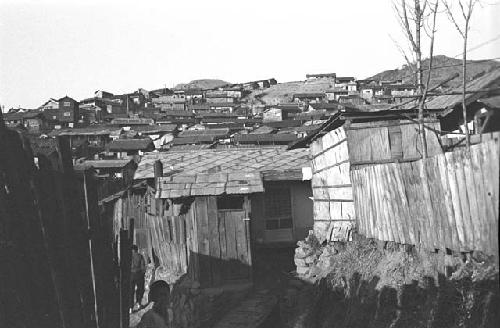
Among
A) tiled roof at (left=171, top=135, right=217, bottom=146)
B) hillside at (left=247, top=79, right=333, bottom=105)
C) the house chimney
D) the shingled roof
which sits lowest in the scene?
the shingled roof

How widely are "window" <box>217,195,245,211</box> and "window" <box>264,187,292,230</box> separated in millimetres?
1877

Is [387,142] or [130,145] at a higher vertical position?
[130,145]

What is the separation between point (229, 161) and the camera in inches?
831

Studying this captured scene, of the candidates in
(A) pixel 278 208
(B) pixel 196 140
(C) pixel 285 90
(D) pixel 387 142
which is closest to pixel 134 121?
(B) pixel 196 140

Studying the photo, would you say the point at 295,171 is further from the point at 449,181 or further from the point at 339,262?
the point at 449,181

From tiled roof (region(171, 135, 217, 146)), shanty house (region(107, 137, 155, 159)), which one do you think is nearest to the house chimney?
tiled roof (region(171, 135, 217, 146))

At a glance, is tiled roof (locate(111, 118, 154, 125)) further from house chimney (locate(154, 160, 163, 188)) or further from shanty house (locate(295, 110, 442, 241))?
shanty house (locate(295, 110, 442, 241))

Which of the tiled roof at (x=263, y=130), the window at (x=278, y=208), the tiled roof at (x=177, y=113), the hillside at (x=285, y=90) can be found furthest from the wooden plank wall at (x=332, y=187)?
the hillside at (x=285, y=90)

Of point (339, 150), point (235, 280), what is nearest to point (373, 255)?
point (339, 150)

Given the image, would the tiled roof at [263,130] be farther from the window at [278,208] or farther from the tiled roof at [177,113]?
the window at [278,208]

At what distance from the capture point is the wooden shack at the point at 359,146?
44.0 ft

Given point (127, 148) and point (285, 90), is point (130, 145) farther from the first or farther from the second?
point (285, 90)

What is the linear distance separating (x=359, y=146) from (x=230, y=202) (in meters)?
5.46

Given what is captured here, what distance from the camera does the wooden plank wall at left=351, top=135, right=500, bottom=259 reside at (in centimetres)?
703
